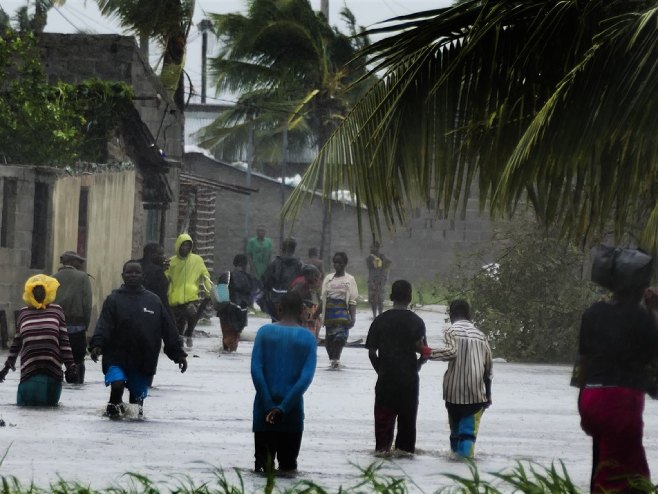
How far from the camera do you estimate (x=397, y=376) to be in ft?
43.8

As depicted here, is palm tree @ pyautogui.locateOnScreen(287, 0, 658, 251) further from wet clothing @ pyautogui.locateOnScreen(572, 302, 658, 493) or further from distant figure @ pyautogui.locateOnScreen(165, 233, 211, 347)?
distant figure @ pyautogui.locateOnScreen(165, 233, 211, 347)

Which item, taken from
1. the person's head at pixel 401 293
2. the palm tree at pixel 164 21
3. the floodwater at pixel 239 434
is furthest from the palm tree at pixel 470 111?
the palm tree at pixel 164 21

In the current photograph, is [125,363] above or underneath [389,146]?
underneath

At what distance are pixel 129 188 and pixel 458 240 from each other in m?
27.8

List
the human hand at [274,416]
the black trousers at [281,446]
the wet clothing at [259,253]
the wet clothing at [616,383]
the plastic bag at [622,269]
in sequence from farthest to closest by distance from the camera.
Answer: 1. the wet clothing at [259,253]
2. the black trousers at [281,446]
3. the human hand at [274,416]
4. the plastic bag at [622,269]
5. the wet clothing at [616,383]

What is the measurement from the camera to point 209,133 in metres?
60.5

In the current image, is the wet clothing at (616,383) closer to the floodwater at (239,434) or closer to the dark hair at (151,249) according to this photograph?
the floodwater at (239,434)

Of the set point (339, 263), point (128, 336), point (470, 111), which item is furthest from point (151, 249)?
point (470, 111)

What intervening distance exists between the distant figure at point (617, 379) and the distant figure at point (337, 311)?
1307 centimetres

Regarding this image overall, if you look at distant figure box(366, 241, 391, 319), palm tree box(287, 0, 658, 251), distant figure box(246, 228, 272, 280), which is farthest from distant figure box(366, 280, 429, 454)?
distant figure box(246, 228, 272, 280)

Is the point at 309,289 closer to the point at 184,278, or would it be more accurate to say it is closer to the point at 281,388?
the point at 184,278

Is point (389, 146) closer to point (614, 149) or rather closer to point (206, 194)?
point (614, 149)

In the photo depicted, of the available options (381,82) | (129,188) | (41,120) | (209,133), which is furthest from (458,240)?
(381,82)

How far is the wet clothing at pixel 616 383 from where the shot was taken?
30.3ft
